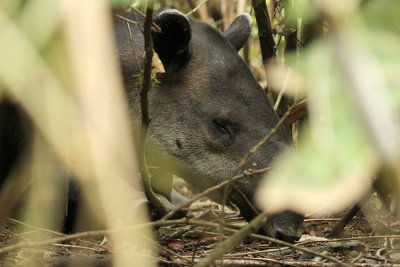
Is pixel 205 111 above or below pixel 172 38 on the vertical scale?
below

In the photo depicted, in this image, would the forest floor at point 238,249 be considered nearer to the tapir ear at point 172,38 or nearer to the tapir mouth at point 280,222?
the tapir mouth at point 280,222

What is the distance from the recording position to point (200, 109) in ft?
11.3

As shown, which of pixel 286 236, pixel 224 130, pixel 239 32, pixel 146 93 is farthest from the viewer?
pixel 239 32

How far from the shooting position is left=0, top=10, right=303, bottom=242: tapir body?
132 inches

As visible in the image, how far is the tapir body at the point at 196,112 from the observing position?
3340 millimetres

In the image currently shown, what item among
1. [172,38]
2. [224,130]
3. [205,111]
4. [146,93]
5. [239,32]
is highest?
[239,32]

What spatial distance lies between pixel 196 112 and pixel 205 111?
56 millimetres

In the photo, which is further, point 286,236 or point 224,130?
point 224,130

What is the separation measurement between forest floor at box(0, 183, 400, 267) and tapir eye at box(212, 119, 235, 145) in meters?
0.54

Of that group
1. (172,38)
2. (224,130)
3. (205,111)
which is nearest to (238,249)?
(224,130)

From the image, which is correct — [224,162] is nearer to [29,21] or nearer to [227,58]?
[227,58]

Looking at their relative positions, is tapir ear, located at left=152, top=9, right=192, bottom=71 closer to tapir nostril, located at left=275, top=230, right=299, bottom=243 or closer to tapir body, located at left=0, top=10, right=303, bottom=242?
tapir body, located at left=0, top=10, right=303, bottom=242

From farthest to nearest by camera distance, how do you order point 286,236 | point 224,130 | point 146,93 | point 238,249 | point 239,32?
point 239,32
point 224,130
point 286,236
point 238,249
point 146,93

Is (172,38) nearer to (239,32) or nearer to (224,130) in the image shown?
(224,130)
